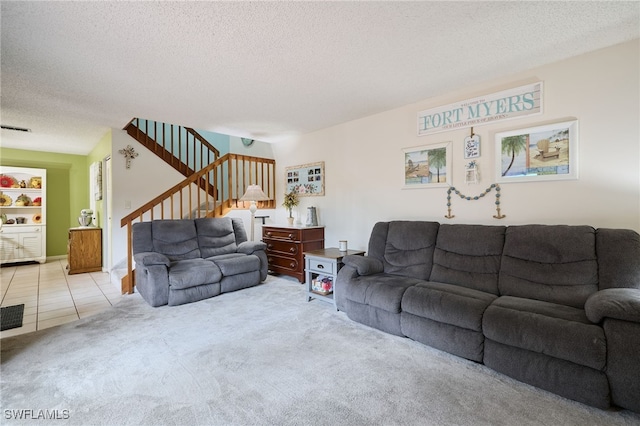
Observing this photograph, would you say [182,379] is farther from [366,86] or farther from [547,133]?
[547,133]

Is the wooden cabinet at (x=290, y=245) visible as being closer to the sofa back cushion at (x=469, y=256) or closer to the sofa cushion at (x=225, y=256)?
the sofa cushion at (x=225, y=256)

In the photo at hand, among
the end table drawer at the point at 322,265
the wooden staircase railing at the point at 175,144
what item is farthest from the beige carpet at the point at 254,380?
the wooden staircase railing at the point at 175,144

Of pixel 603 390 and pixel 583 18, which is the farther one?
pixel 583 18

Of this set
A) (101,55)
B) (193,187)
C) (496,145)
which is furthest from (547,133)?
(193,187)

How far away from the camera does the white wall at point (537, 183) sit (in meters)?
2.36

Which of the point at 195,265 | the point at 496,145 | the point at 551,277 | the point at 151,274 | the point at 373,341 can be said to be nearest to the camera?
the point at 551,277

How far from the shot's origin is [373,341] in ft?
8.31

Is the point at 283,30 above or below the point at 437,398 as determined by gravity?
above

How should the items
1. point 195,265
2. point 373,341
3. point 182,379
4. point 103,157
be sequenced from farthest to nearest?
point 103,157
point 195,265
point 373,341
point 182,379

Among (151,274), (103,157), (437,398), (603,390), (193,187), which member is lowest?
(437,398)

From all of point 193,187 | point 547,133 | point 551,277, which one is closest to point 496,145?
point 547,133

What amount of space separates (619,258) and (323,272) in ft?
8.42

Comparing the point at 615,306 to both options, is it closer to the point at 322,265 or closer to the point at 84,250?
the point at 322,265

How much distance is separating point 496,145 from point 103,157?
6.16m
